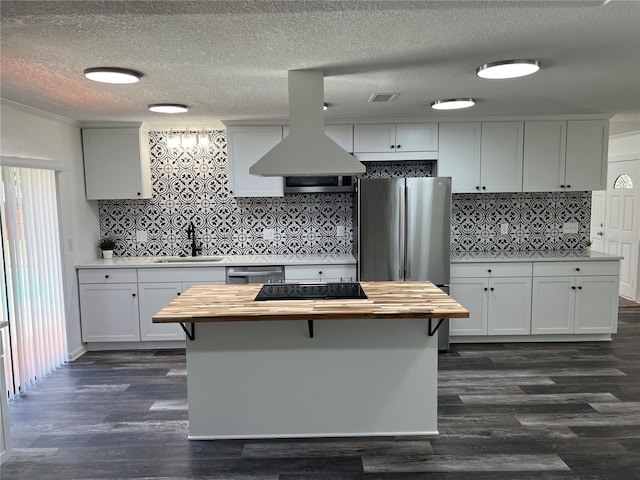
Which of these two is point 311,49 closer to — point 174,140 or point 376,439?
point 376,439

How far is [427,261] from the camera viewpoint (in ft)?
14.2

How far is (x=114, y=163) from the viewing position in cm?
461

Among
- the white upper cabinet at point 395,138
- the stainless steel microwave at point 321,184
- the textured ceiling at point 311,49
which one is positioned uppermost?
the textured ceiling at point 311,49

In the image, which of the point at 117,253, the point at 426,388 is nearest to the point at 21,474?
the point at 426,388

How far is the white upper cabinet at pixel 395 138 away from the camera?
460 centimetres

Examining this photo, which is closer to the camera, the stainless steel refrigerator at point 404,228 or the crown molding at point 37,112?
the crown molding at point 37,112

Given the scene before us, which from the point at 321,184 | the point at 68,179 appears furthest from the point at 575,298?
the point at 68,179

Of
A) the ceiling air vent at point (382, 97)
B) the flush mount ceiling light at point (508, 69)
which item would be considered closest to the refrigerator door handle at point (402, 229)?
the ceiling air vent at point (382, 97)

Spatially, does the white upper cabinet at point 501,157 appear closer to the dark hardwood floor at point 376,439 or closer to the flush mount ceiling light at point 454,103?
the flush mount ceiling light at point 454,103

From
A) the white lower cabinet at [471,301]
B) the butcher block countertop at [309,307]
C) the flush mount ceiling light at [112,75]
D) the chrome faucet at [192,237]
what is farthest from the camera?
the chrome faucet at [192,237]

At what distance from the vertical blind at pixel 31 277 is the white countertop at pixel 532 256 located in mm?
3761

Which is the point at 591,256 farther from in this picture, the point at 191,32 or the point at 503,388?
the point at 191,32

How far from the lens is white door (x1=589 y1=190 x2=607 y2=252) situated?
6777 millimetres

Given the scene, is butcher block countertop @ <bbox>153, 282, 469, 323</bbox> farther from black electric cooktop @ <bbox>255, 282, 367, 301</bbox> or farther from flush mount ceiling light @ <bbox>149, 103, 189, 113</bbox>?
flush mount ceiling light @ <bbox>149, 103, 189, 113</bbox>
